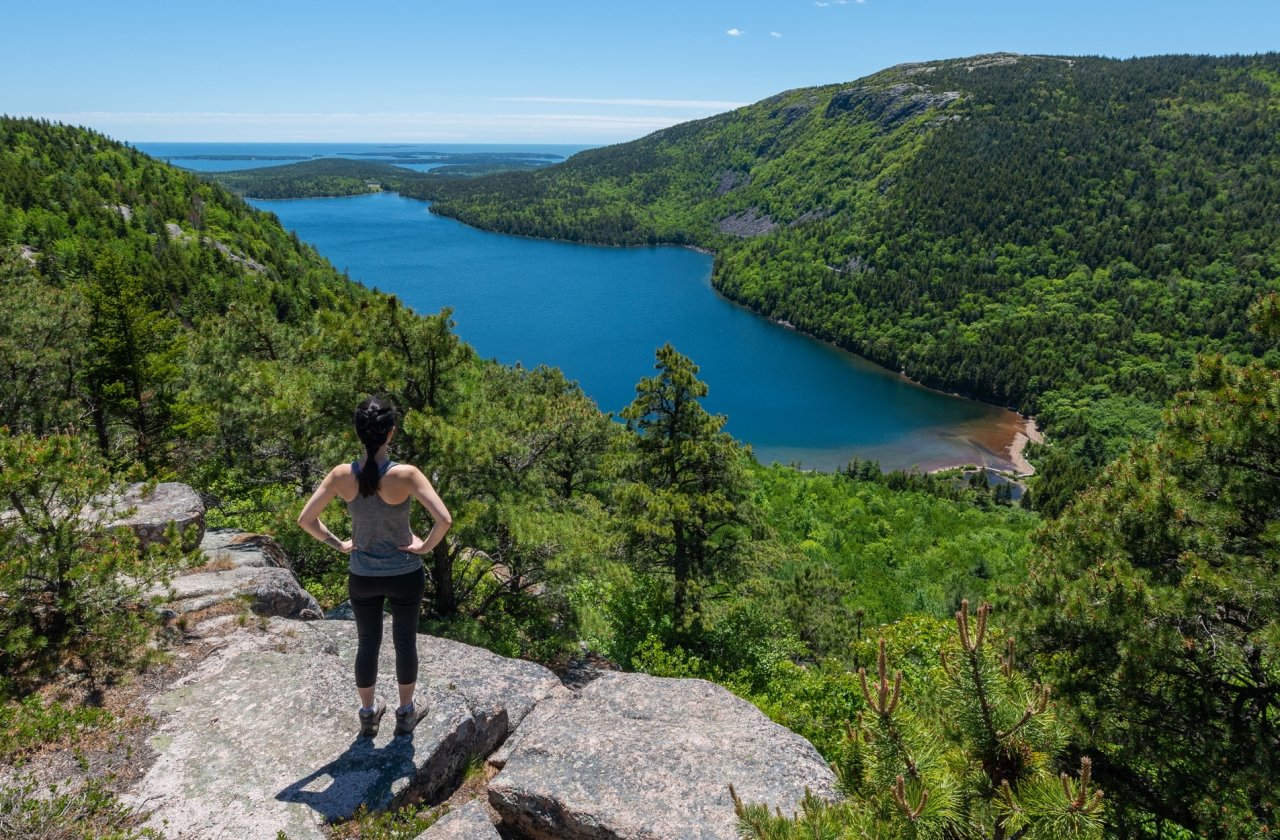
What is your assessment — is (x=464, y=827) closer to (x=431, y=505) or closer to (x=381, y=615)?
(x=381, y=615)

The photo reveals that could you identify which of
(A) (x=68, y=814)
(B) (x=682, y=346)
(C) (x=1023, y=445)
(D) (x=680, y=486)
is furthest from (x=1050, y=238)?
(A) (x=68, y=814)

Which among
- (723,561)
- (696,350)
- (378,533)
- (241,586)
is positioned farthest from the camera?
(696,350)

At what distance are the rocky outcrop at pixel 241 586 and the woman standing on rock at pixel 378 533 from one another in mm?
3245

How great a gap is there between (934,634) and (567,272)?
15173 cm

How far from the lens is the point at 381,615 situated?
5625 mm

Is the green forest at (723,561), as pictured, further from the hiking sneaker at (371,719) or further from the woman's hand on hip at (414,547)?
the woman's hand on hip at (414,547)

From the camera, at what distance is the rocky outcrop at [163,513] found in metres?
9.45

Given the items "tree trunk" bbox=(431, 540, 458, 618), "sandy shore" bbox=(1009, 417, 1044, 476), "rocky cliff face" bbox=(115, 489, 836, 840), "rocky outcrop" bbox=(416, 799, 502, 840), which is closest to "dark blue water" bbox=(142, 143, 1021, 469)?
"sandy shore" bbox=(1009, 417, 1044, 476)

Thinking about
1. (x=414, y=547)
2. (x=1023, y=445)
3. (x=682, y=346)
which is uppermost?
(x=414, y=547)

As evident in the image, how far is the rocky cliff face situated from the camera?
17.7ft

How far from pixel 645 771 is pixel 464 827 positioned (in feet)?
5.77

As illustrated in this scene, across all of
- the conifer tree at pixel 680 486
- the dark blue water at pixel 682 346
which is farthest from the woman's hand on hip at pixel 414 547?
the dark blue water at pixel 682 346

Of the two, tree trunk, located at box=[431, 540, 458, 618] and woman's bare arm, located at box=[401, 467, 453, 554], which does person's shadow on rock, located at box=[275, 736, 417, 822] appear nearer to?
woman's bare arm, located at box=[401, 467, 453, 554]

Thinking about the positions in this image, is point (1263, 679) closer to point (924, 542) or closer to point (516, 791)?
point (516, 791)
